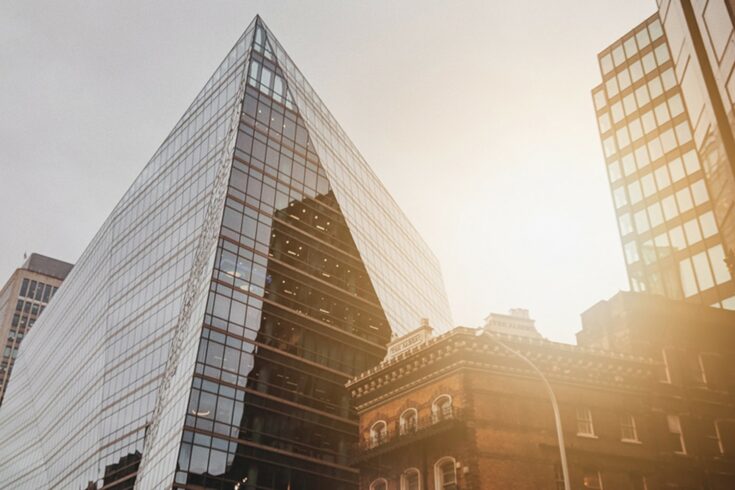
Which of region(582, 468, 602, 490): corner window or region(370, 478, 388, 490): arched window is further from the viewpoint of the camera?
region(370, 478, 388, 490): arched window

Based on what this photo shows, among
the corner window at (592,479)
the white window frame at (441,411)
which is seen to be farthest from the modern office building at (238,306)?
the corner window at (592,479)

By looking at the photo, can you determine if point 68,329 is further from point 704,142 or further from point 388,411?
point 704,142

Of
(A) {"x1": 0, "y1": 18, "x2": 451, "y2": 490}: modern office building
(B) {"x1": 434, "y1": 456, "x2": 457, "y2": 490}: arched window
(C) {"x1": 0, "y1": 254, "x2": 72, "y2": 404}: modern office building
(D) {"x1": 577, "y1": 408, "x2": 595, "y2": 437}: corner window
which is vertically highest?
(C) {"x1": 0, "y1": 254, "x2": 72, "y2": 404}: modern office building

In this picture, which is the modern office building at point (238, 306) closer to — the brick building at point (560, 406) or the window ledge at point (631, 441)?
the brick building at point (560, 406)

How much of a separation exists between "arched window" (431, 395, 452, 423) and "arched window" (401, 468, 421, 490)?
3.04m

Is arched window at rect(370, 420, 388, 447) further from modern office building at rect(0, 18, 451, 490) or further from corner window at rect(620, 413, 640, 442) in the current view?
modern office building at rect(0, 18, 451, 490)

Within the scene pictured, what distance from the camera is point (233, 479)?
59.2 meters

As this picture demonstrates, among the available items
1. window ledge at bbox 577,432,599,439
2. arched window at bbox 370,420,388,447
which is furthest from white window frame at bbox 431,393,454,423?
window ledge at bbox 577,432,599,439

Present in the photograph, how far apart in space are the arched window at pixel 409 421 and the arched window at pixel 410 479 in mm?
2157

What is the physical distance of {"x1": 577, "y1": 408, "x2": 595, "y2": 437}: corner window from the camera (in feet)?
127

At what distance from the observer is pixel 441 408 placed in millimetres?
38656

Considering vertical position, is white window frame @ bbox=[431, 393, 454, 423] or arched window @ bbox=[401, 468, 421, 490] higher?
white window frame @ bbox=[431, 393, 454, 423]

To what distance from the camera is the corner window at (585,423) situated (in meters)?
38.8

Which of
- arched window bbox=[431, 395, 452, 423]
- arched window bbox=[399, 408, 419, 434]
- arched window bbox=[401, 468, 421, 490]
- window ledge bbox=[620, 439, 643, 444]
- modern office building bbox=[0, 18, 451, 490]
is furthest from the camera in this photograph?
modern office building bbox=[0, 18, 451, 490]
